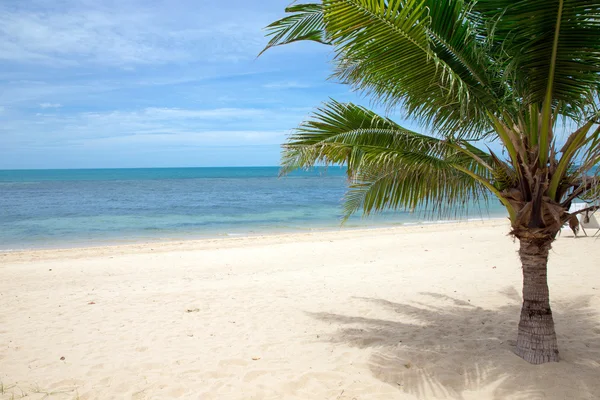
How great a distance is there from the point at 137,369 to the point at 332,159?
2805mm

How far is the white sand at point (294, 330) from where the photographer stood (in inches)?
157

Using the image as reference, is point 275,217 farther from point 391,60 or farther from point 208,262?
point 391,60

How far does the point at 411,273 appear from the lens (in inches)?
341

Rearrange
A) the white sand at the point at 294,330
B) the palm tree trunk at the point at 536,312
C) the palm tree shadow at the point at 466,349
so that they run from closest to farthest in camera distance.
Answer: the palm tree shadow at the point at 466,349
the white sand at the point at 294,330
the palm tree trunk at the point at 536,312

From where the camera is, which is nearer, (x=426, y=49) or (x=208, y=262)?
(x=426, y=49)

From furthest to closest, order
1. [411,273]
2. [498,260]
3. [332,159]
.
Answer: [498,260], [411,273], [332,159]

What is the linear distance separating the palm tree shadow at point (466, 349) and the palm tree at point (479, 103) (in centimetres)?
32

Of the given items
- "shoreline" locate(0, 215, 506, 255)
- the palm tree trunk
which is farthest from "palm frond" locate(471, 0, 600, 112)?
"shoreline" locate(0, 215, 506, 255)

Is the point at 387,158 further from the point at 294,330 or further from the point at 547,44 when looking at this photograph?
the point at 294,330

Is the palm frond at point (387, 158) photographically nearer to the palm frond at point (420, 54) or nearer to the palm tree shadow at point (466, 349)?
the palm frond at point (420, 54)

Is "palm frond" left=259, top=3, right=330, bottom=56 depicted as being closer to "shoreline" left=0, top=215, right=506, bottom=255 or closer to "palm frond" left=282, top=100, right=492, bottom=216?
"palm frond" left=282, top=100, right=492, bottom=216

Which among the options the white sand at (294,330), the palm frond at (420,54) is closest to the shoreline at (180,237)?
the white sand at (294,330)

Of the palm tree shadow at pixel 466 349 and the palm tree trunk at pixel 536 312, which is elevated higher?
the palm tree trunk at pixel 536 312

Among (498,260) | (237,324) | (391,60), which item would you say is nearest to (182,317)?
(237,324)
